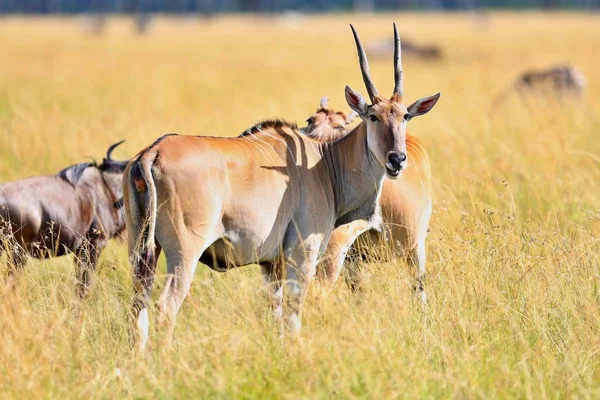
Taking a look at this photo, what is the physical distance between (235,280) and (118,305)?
71 centimetres

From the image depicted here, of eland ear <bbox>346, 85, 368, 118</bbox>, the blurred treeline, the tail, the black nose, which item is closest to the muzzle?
the black nose

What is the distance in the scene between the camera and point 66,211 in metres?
→ 6.28

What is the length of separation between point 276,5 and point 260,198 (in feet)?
295

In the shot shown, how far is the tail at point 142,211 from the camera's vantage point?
14.1ft

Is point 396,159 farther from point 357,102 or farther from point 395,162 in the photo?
point 357,102

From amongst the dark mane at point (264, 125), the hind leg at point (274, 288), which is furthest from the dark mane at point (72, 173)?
the hind leg at point (274, 288)

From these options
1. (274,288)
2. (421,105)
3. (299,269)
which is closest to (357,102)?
(421,105)

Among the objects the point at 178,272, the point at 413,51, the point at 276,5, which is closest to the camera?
the point at 178,272

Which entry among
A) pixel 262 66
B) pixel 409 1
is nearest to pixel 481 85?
pixel 262 66

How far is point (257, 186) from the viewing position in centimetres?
463

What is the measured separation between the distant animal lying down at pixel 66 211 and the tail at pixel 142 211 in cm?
131

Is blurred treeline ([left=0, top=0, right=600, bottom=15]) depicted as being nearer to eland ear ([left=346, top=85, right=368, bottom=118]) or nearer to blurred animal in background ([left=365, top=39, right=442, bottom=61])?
blurred animal in background ([left=365, top=39, right=442, bottom=61])

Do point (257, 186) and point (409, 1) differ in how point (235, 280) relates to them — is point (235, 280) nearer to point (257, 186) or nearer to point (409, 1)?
point (257, 186)

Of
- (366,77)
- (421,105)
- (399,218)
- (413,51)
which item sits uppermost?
(366,77)
